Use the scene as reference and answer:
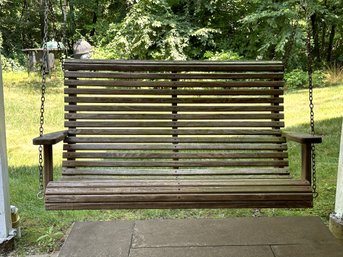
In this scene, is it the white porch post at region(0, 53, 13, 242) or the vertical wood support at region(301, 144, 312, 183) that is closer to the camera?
the vertical wood support at region(301, 144, 312, 183)

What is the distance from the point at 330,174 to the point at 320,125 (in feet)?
5.79

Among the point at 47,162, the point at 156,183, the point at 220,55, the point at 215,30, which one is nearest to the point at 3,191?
the point at 47,162

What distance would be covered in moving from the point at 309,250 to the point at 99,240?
3.74 feet

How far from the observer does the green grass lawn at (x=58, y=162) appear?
2.63 meters

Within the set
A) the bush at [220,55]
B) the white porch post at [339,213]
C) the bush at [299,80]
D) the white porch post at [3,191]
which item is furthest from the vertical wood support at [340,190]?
the bush at [220,55]

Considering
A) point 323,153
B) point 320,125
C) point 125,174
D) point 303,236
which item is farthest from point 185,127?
point 320,125

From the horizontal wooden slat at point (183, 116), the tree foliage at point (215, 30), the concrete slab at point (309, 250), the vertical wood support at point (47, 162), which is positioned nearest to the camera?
the vertical wood support at point (47, 162)

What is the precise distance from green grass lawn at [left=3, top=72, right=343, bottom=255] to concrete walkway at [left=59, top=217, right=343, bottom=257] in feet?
0.60

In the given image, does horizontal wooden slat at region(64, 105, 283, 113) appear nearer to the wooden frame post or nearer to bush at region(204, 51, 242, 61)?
the wooden frame post

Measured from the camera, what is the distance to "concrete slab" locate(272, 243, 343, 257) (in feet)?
6.98

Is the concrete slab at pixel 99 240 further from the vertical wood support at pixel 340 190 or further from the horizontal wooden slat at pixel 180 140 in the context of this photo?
the vertical wood support at pixel 340 190

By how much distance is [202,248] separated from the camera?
2.23 metres

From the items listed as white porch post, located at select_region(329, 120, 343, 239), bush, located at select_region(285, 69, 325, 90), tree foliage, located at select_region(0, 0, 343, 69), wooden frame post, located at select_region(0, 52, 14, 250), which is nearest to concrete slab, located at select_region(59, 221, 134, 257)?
wooden frame post, located at select_region(0, 52, 14, 250)

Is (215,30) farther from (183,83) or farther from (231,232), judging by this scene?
(231,232)
